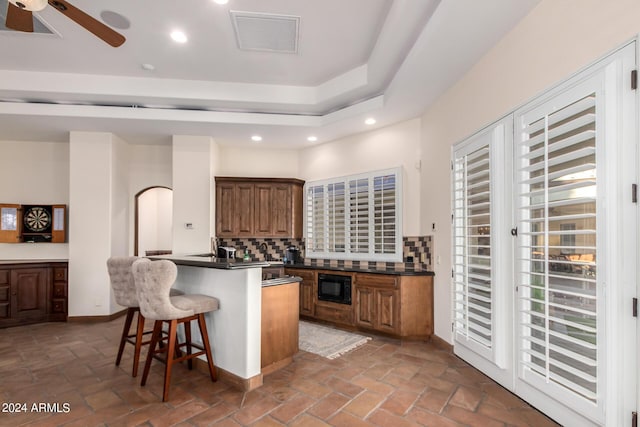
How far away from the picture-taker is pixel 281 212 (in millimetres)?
5824

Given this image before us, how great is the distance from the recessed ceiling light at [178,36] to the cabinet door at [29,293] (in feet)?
14.4

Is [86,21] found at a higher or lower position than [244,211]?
higher

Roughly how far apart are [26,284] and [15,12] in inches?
180

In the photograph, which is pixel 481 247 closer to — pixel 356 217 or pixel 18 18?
pixel 356 217

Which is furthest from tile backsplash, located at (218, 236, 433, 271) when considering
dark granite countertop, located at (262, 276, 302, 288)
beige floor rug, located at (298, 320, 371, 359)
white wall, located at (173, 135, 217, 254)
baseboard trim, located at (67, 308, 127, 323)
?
baseboard trim, located at (67, 308, 127, 323)

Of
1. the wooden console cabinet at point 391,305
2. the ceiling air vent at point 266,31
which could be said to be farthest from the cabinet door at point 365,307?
the ceiling air vent at point 266,31

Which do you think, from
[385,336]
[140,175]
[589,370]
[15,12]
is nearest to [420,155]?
[385,336]

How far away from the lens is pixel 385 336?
14.4ft

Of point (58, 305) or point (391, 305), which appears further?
point (58, 305)

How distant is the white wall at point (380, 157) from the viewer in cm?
471

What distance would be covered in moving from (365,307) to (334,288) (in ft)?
1.94

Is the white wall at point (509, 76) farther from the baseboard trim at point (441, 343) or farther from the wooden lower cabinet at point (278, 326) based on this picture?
the wooden lower cabinet at point (278, 326)

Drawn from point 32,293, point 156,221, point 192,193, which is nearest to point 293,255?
point 192,193

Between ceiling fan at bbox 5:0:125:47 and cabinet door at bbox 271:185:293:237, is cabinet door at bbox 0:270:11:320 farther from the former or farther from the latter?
ceiling fan at bbox 5:0:125:47
